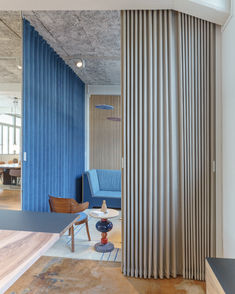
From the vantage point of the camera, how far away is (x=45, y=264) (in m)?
2.32

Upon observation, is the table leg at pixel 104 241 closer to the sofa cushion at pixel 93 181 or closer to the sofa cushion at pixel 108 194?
the sofa cushion at pixel 108 194

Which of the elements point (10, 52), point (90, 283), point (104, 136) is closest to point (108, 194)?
point (104, 136)

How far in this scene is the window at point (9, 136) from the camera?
8.05m

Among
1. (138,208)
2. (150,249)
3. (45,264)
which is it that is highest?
(138,208)

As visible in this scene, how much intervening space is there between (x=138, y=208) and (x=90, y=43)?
2718 mm

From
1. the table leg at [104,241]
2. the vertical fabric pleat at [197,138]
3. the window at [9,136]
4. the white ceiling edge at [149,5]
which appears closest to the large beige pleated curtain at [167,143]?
the vertical fabric pleat at [197,138]

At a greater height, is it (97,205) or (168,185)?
(168,185)

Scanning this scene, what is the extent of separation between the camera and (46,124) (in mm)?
3184

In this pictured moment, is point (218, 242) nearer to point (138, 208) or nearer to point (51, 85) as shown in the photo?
point (138, 208)

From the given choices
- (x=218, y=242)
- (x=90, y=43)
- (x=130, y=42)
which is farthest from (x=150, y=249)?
(x=90, y=43)

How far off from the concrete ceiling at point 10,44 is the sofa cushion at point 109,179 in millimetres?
3109

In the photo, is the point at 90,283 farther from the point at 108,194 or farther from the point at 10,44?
the point at 10,44

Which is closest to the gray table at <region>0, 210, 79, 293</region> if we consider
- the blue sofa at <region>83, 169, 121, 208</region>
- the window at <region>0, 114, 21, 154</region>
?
the blue sofa at <region>83, 169, 121, 208</region>

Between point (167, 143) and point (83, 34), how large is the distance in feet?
7.12
